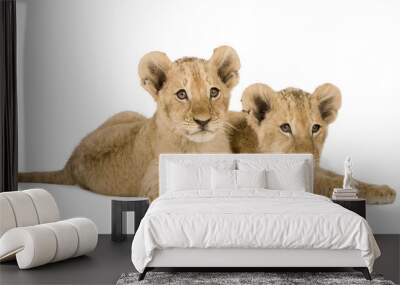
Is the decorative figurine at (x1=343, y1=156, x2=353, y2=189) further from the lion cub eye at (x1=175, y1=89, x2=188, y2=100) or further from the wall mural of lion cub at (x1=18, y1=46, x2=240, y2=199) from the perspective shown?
the lion cub eye at (x1=175, y1=89, x2=188, y2=100)

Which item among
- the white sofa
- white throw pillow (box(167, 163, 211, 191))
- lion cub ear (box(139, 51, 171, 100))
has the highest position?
lion cub ear (box(139, 51, 171, 100))

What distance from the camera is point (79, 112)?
7.70m

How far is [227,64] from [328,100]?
4.06 ft

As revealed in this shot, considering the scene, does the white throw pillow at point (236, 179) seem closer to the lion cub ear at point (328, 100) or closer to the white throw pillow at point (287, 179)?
the white throw pillow at point (287, 179)

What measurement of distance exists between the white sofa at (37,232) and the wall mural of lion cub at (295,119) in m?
2.38

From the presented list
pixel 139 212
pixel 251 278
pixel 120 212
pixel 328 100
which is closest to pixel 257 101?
pixel 328 100

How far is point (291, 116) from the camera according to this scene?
7.57 meters

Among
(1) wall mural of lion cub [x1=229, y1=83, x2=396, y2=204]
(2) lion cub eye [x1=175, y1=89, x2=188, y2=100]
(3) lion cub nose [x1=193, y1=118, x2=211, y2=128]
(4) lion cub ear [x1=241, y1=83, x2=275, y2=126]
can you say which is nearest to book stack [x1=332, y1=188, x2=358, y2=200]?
(1) wall mural of lion cub [x1=229, y1=83, x2=396, y2=204]

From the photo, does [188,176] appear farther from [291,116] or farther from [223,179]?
[291,116]

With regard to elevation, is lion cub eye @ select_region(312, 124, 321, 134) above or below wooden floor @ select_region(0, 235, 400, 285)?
above

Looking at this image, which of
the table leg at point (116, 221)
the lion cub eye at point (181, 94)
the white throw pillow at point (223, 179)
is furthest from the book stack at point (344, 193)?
the table leg at point (116, 221)

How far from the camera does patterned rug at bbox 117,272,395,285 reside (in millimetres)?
4902

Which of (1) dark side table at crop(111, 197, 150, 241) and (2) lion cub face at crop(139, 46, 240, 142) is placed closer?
(1) dark side table at crop(111, 197, 150, 241)

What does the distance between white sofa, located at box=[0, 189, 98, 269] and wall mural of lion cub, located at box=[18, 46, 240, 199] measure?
5.07 feet
